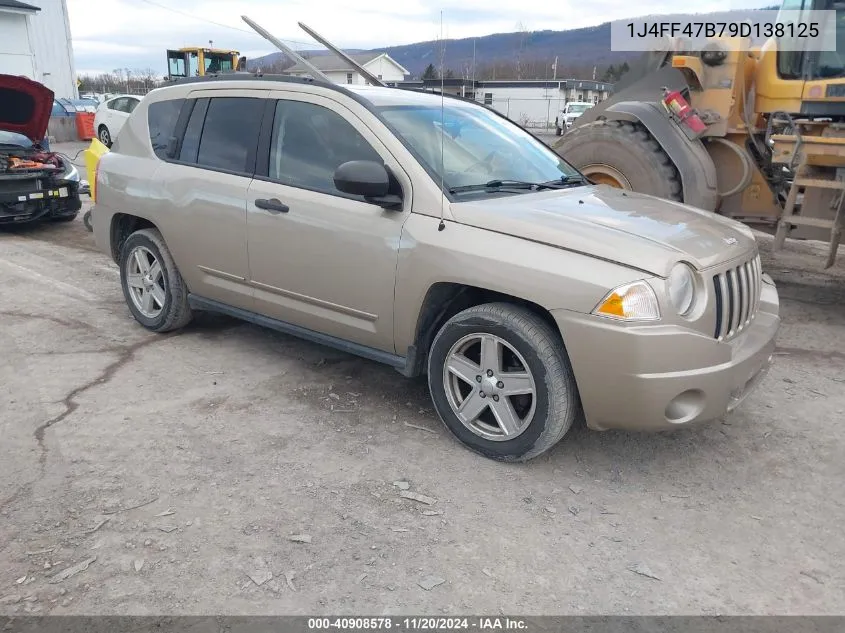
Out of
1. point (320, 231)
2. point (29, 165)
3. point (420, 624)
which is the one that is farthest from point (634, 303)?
point (29, 165)

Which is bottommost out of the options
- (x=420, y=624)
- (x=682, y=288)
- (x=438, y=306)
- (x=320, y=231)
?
(x=420, y=624)

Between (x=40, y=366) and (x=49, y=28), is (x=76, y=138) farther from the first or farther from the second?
(x=40, y=366)

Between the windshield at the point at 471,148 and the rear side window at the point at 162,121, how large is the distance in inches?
74.9

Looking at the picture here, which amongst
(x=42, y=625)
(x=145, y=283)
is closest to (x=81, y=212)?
(x=145, y=283)

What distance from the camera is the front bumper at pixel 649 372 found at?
313cm

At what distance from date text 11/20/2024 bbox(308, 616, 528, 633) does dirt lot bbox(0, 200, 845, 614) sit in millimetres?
52

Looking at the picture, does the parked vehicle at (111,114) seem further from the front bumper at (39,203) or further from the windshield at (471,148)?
the windshield at (471,148)

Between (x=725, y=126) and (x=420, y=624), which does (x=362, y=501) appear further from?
(x=725, y=126)

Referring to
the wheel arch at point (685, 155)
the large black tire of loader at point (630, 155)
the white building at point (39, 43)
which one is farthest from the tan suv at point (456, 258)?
the white building at point (39, 43)

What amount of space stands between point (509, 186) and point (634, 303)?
1.25 meters

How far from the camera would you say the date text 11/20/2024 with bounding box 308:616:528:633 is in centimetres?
254

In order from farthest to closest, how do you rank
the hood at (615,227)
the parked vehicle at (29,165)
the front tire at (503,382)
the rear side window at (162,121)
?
the parked vehicle at (29,165), the rear side window at (162,121), the front tire at (503,382), the hood at (615,227)

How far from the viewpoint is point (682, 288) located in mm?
3227

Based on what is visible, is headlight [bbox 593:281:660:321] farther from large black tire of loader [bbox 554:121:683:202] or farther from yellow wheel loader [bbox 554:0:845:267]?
large black tire of loader [bbox 554:121:683:202]
